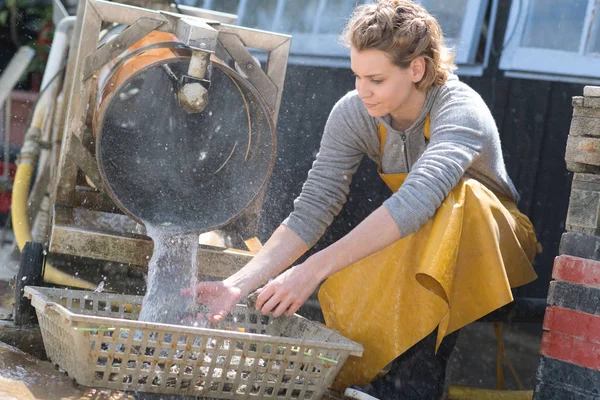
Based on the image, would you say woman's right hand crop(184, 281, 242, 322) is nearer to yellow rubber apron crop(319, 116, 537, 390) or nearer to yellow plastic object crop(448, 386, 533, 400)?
yellow rubber apron crop(319, 116, 537, 390)

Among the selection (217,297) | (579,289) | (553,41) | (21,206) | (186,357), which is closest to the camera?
(186,357)

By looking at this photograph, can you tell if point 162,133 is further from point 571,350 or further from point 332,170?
point 571,350

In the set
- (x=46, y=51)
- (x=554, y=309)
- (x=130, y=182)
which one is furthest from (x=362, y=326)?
(x=46, y=51)

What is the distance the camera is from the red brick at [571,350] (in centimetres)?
246

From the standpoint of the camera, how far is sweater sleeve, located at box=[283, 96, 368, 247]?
118 inches

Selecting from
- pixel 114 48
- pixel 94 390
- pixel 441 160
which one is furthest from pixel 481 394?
pixel 114 48

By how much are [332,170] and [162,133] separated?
712 millimetres

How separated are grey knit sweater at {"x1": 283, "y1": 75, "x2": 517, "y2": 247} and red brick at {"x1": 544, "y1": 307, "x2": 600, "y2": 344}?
50 centimetres

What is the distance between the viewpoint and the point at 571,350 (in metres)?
2.53

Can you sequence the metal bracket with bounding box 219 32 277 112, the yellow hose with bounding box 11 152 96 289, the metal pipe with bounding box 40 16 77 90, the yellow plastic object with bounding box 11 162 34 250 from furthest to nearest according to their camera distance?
the metal pipe with bounding box 40 16 77 90 → the yellow plastic object with bounding box 11 162 34 250 → the yellow hose with bounding box 11 152 96 289 → the metal bracket with bounding box 219 32 277 112

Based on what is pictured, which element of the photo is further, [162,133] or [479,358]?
[479,358]

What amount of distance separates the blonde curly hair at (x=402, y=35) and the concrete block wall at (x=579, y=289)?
48 cm

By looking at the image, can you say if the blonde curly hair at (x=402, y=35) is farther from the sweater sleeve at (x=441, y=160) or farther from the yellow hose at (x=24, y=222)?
the yellow hose at (x=24, y=222)

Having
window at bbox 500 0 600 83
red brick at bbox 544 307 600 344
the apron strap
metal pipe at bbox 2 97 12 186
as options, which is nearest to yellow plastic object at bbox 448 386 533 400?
red brick at bbox 544 307 600 344
